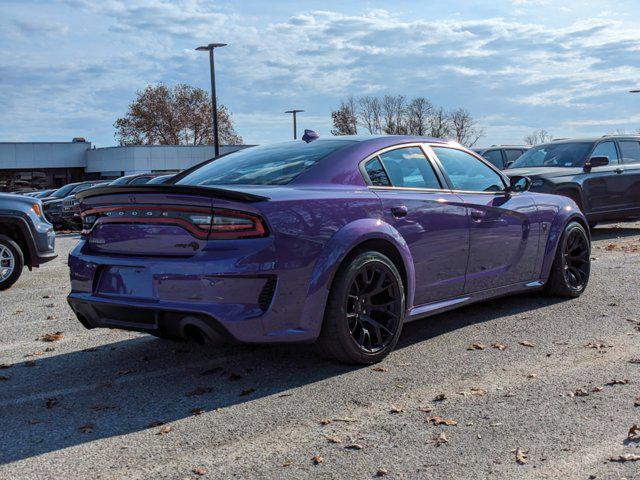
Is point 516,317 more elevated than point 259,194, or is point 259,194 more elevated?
point 259,194

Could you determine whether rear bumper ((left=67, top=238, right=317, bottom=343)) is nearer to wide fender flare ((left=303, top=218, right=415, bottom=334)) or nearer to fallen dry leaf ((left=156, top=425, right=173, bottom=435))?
wide fender flare ((left=303, top=218, right=415, bottom=334))

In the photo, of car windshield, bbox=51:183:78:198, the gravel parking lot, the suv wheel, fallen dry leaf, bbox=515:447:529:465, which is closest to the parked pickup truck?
the suv wheel

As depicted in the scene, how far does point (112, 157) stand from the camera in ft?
183

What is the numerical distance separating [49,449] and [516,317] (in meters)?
4.04

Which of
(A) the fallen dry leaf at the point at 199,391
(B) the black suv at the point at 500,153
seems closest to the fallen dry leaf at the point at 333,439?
(A) the fallen dry leaf at the point at 199,391

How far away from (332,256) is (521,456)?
1.71m

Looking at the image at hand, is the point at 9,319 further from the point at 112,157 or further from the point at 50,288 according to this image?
the point at 112,157

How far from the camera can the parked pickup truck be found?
30.0ft

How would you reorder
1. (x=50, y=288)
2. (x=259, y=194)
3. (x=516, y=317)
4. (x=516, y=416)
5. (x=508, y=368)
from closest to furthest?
(x=516, y=416)
(x=259, y=194)
(x=508, y=368)
(x=516, y=317)
(x=50, y=288)

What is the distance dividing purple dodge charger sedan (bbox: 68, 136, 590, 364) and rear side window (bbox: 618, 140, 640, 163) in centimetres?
859

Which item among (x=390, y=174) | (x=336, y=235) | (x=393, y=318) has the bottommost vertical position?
(x=393, y=318)

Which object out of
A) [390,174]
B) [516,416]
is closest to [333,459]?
[516,416]

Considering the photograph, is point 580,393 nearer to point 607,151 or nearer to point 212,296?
point 212,296

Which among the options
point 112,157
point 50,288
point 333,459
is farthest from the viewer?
point 112,157
